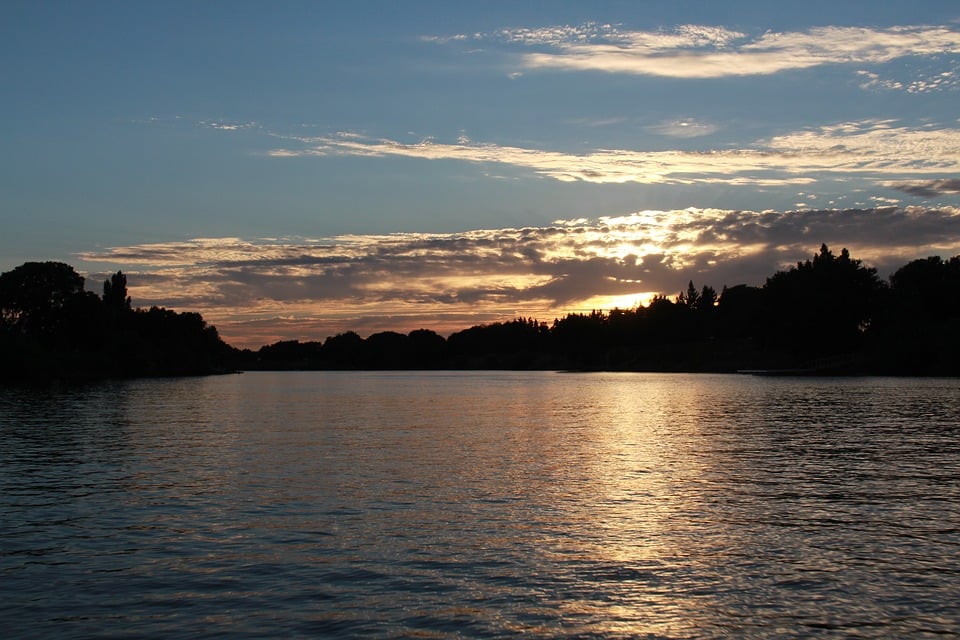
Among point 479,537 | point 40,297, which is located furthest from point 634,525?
point 40,297

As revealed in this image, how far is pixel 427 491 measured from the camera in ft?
103

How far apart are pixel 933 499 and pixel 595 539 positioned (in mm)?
13772

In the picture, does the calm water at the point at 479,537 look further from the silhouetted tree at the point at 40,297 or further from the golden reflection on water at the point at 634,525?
the silhouetted tree at the point at 40,297

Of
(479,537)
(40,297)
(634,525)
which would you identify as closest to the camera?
(479,537)

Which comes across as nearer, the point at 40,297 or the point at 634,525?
the point at 634,525

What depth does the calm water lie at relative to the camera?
16.9m

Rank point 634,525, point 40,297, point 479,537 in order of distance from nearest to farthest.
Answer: point 479,537, point 634,525, point 40,297

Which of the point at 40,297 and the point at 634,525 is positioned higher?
the point at 40,297

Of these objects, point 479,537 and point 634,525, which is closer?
point 479,537

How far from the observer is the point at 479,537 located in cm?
2370

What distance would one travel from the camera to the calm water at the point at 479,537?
55.3ft

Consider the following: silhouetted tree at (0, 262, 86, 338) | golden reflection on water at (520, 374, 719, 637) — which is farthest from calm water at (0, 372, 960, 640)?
silhouetted tree at (0, 262, 86, 338)

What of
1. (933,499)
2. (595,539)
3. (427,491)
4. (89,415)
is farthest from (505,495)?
(89,415)

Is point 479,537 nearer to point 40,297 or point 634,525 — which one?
point 634,525
